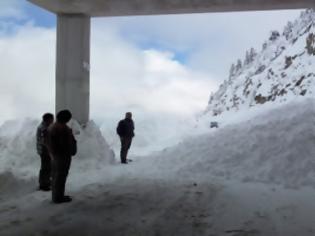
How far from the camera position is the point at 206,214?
710 cm

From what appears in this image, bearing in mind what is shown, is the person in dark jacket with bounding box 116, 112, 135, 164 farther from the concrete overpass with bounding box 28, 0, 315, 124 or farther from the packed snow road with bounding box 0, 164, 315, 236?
the packed snow road with bounding box 0, 164, 315, 236

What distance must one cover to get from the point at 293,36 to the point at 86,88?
26.7m

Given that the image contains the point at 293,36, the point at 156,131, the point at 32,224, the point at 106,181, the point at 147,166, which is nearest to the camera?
the point at 32,224

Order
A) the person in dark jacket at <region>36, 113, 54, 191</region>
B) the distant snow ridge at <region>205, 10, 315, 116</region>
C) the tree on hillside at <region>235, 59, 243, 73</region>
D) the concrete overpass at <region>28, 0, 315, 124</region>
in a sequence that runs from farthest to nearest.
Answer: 1. the tree on hillside at <region>235, 59, 243, 73</region>
2. the distant snow ridge at <region>205, 10, 315, 116</region>
3. the concrete overpass at <region>28, 0, 315, 124</region>
4. the person in dark jacket at <region>36, 113, 54, 191</region>

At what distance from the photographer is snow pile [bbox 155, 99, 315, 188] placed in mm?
9664

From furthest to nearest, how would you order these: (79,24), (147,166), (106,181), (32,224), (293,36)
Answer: (293,36)
(79,24)
(147,166)
(106,181)
(32,224)

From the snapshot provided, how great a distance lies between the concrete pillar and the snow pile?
10.3 ft

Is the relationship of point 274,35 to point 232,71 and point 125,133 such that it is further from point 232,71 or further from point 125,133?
point 125,133

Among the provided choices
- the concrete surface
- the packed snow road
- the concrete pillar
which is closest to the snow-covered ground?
the packed snow road

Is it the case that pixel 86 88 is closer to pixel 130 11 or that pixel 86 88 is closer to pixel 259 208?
pixel 130 11

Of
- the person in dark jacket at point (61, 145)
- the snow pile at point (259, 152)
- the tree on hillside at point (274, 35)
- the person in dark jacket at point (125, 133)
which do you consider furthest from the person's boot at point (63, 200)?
the tree on hillside at point (274, 35)

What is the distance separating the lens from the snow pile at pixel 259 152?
966 centimetres

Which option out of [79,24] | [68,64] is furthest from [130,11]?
[68,64]

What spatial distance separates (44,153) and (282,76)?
70.6 feet
